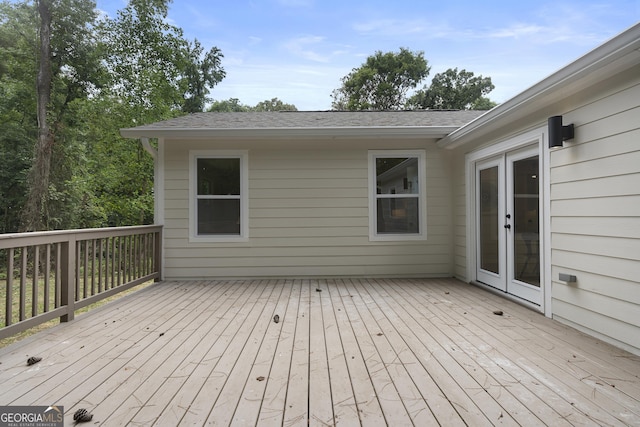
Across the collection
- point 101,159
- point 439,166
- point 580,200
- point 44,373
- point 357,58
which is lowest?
point 44,373

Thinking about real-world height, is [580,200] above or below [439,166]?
below

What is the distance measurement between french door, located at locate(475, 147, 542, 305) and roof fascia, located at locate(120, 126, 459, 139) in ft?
3.19

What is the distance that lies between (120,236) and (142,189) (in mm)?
7746

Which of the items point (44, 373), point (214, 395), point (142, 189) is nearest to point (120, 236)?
point (44, 373)

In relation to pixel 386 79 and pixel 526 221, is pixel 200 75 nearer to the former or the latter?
pixel 386 79

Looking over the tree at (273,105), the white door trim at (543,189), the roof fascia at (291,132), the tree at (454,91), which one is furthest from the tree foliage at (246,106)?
the white door trim at (543,189)

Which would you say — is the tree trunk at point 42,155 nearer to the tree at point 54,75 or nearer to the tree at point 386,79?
the tree at point 54,75

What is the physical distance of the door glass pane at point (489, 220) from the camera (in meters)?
4.46

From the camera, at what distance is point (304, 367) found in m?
2.30

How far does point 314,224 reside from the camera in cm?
561

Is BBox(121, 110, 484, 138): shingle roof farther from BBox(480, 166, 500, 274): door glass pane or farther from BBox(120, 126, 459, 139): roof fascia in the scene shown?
BBox(480, 166, 500, 274): door glass pane

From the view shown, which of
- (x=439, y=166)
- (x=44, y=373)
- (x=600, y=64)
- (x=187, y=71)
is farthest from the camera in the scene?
(x=187, y=71)

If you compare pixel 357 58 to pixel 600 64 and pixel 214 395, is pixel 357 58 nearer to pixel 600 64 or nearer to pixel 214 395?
pixel 600 64

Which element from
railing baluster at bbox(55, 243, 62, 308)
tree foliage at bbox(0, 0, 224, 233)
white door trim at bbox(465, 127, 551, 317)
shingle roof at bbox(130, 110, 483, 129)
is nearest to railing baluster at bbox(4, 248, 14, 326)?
railing baluster at bbox(55, 243, 62, 308)
